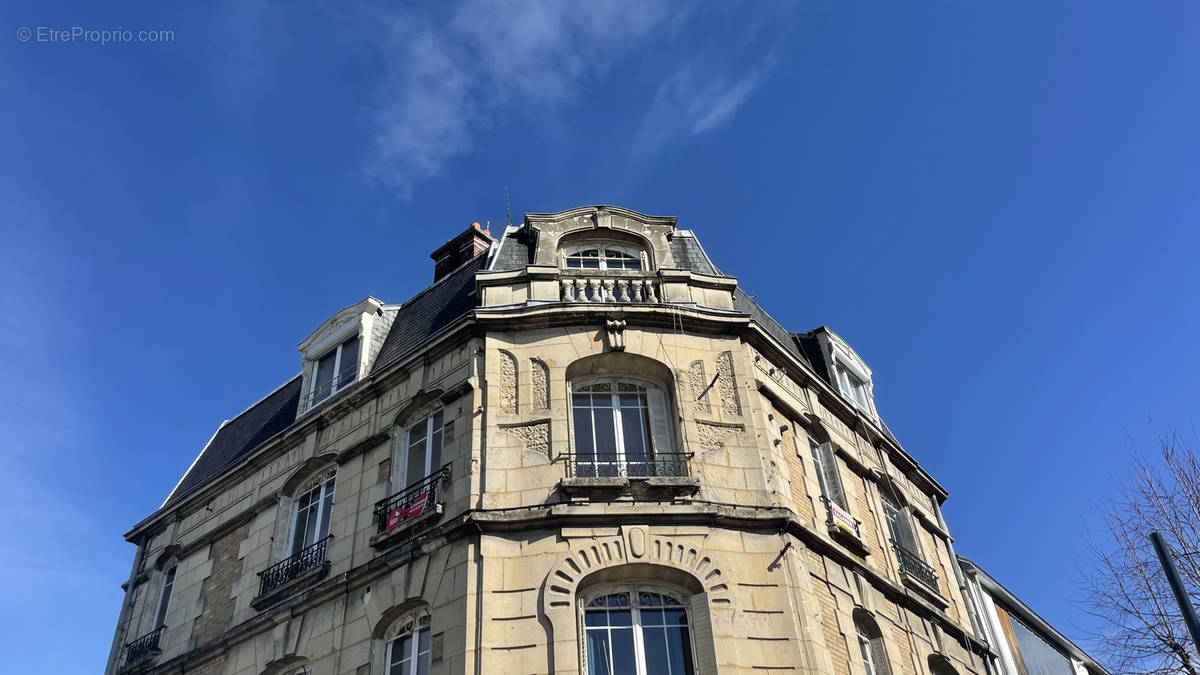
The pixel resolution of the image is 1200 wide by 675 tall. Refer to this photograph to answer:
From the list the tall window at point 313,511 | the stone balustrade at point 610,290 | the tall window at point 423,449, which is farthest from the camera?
the tall window at point 313,511

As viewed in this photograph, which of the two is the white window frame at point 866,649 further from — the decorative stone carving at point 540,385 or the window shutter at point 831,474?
the decorative stone carving at point 540,385

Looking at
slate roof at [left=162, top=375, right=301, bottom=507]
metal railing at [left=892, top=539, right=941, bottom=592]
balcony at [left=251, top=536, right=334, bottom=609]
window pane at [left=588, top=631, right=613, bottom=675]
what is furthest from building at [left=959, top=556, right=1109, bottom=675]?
slate roof at [left=162, top=375, right=301, bottom=507]

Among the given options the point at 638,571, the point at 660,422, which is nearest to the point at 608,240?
the point at 660,422

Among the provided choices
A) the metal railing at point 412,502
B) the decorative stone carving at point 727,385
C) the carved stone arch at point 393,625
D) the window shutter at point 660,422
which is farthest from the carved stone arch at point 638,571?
the decorative stone carving at point 727,385

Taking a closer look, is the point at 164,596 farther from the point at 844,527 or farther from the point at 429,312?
the point at 844,527

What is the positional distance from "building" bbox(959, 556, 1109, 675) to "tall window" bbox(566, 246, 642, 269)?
901 centimetres

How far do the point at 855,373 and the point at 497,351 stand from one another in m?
8.18

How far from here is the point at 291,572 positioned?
561 inches

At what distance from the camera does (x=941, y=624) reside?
15.3 m

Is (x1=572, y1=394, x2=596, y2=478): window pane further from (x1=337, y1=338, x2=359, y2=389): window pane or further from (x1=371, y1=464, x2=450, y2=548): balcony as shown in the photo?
(x1=337, y1=338, x2=359, y2=389): window pane

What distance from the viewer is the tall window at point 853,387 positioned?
17814mm

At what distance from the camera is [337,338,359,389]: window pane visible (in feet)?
53.8

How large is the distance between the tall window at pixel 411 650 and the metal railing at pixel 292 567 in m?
2.22

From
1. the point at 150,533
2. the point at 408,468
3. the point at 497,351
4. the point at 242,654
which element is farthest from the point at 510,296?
the point at 150,533
